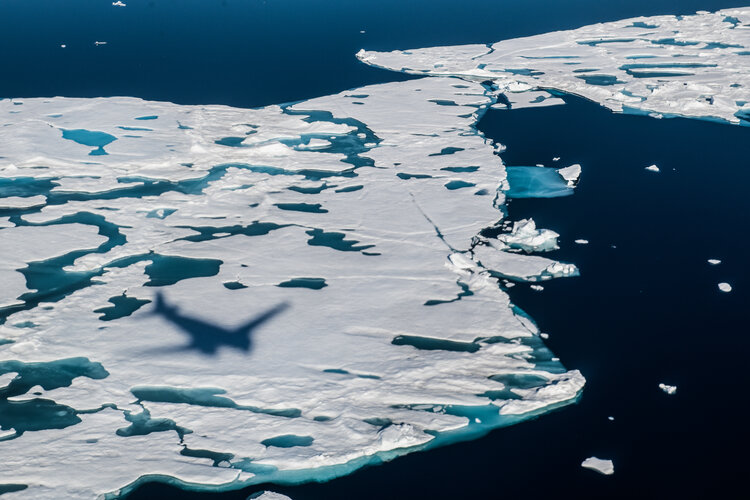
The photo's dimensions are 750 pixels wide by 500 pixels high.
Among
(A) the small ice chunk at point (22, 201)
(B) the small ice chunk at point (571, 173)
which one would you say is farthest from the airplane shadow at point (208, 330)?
(B) the small ice chunk at point (571, 173)

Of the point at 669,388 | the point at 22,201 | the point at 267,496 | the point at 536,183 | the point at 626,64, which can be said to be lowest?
the point at 267,496

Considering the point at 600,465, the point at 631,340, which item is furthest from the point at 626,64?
the point at 600,465

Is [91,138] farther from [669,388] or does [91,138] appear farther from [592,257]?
[669,388]

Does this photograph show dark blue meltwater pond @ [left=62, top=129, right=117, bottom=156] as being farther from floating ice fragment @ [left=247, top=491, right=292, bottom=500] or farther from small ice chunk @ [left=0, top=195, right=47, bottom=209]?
floating ice fragment @ [left=247, top=491, right=292, bottom=500]

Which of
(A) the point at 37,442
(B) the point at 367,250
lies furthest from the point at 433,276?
(A) the point at 37,442

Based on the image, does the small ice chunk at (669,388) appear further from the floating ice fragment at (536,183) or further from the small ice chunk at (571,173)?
the small ice chunk at (571,173)
